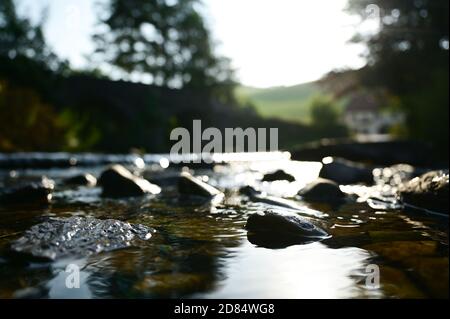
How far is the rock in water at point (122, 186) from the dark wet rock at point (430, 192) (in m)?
3.16

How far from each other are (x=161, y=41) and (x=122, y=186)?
33.5 meters

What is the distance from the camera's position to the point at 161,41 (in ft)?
122

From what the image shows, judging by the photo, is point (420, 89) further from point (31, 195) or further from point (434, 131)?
point (31, 195)

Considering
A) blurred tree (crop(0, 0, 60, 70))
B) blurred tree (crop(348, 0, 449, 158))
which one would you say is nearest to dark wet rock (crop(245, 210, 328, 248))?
blurred tree (crop(348, 0, 449, 158))

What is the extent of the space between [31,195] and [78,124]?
45.7 ft

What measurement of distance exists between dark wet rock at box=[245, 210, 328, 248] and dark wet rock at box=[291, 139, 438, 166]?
11125mm

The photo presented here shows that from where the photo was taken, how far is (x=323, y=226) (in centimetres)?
331

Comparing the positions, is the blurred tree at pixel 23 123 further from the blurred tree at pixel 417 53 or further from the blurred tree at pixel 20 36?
the blurred tree at pixel 417 53

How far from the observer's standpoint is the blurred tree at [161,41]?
36.2 meters

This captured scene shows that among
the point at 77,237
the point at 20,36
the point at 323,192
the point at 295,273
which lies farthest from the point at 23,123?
the point at 295,273

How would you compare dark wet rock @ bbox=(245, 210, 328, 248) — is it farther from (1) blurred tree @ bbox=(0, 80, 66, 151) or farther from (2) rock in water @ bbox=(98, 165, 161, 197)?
(1) blurred tree @ bbox=(0, 80, 66, 151)

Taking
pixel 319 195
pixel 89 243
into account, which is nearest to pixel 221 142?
pixel 319 195

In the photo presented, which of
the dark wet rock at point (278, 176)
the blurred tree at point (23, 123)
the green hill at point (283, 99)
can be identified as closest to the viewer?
the dark wet rock at point (278, 176)

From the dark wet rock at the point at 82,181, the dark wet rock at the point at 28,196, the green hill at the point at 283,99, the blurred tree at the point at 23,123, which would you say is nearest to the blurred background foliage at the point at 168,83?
the blurred tree at the point at 23,123
